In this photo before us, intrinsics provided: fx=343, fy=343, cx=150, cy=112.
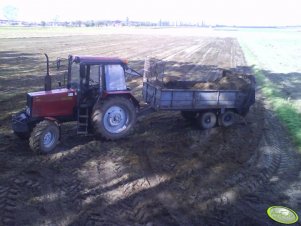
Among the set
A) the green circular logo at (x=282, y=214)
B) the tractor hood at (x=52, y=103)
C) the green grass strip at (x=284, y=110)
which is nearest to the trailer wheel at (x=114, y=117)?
the tractor hood at (x=52, y=103)

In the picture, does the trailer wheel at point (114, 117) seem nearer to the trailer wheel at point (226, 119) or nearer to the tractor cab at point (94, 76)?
the tractor cab at point (94, 76)

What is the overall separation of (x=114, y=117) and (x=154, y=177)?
2.14m

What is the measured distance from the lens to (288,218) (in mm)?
6020

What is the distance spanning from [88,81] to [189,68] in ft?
47.3

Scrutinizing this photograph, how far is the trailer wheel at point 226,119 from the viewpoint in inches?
412

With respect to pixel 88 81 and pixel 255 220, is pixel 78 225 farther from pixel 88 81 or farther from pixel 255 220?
pixel 88 81

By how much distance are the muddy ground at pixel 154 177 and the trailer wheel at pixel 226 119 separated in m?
0.30

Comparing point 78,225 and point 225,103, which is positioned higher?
point 225,103

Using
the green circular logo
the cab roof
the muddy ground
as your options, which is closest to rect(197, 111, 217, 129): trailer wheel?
the muddy ground

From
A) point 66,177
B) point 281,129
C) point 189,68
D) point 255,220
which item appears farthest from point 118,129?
point 189,68

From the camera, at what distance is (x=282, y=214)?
612 cm

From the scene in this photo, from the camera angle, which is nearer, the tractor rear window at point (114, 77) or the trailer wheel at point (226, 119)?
the tractor rear window at point (114, 77)

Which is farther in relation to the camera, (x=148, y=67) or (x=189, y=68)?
(x=189, y=68)

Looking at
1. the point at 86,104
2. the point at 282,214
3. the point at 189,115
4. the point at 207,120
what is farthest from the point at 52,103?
the point at 282,214
